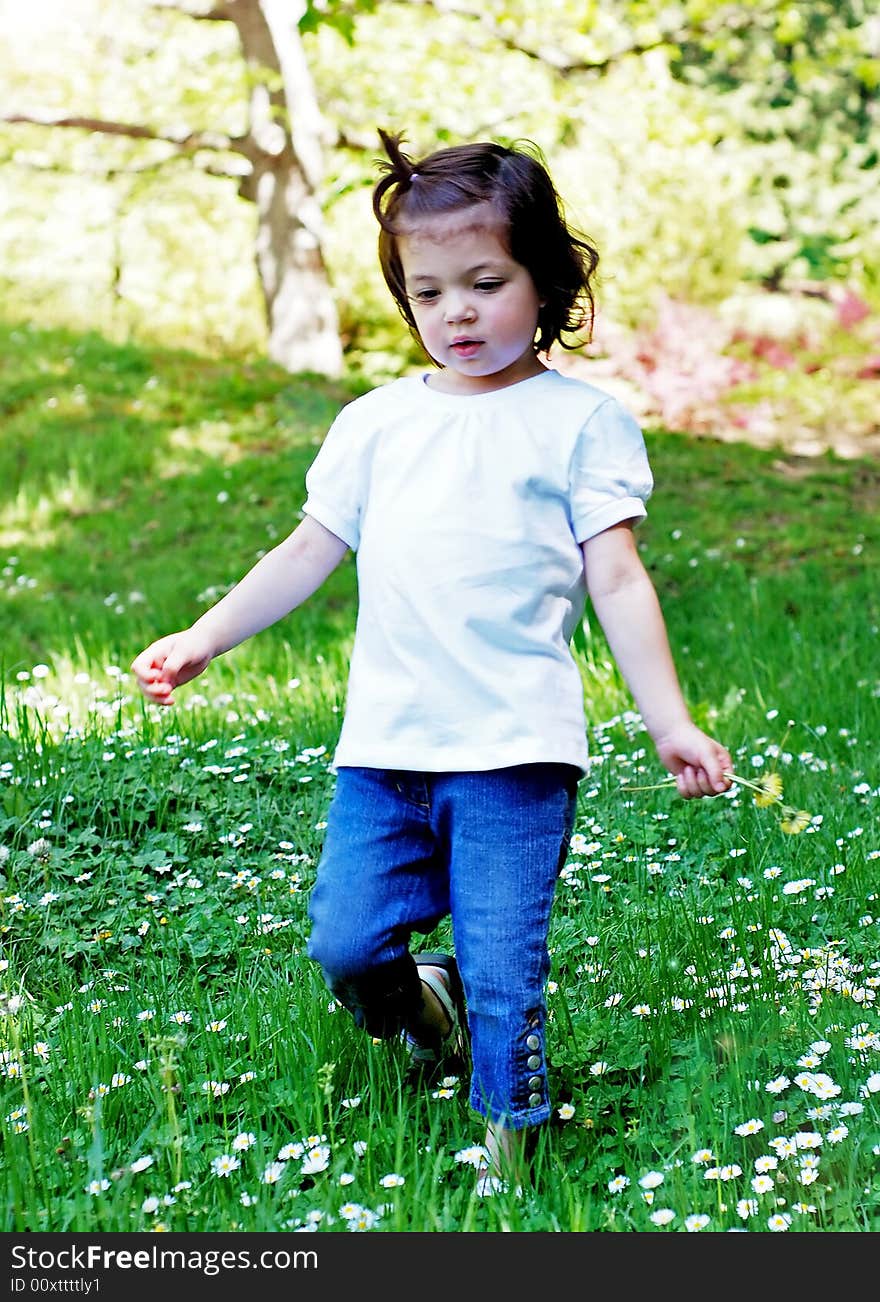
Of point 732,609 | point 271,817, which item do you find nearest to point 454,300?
point 271,817

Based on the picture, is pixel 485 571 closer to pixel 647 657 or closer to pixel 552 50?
pixel 647 657

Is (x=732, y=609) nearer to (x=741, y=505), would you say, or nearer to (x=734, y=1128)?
(x=741, y=505)

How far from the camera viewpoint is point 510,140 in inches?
368

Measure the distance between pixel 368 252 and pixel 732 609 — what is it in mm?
8031

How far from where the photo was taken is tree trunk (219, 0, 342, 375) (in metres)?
11.3

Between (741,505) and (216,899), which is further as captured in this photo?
(741,505)

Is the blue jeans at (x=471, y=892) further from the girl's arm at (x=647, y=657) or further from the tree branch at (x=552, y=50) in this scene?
the tree branch at (x=552, y=50)

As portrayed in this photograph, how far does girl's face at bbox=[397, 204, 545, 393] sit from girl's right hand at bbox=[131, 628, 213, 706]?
2.14ft

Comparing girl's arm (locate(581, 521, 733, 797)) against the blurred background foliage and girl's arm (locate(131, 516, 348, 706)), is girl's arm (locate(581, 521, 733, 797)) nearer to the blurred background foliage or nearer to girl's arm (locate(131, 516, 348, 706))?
girl's arm (locate(131, 516, 348, 706))

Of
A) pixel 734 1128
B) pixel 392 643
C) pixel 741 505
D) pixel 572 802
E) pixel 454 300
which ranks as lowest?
pixel 741 505

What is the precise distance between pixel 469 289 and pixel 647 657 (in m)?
0.67

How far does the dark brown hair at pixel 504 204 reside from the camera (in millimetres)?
2373

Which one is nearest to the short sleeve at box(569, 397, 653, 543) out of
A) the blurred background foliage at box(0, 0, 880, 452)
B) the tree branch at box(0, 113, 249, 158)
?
the blurred background foliage at box(0, 0, 880, 452)
